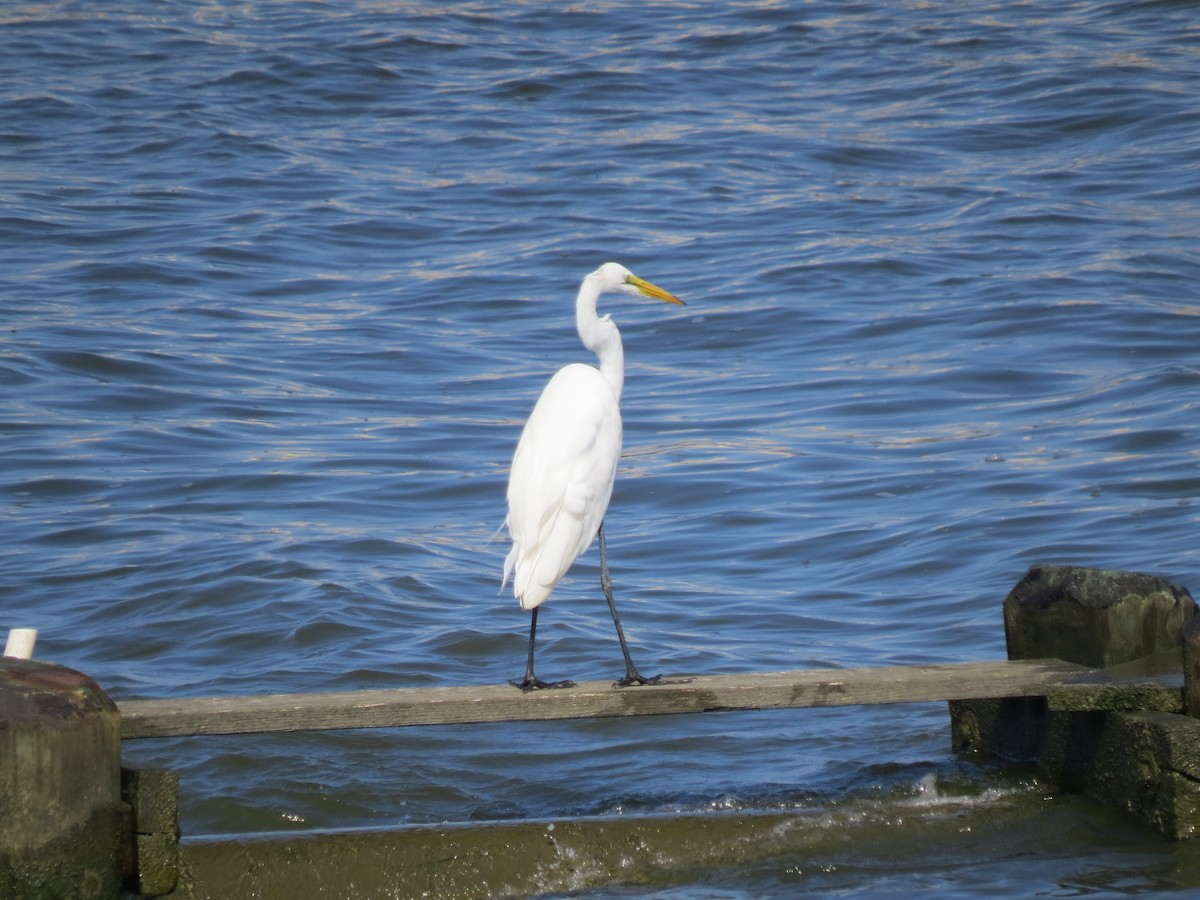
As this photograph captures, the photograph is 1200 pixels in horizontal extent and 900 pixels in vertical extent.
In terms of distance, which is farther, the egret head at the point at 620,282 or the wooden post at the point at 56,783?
the egret head at the point at 620,282

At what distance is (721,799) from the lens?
4441 mm

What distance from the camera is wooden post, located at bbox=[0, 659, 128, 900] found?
120 inches

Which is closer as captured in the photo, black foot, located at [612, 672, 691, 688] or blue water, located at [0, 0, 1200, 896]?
black foot, located at [612, 672, 691, 688]

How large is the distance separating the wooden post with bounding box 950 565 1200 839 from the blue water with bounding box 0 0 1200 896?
0.50 ft

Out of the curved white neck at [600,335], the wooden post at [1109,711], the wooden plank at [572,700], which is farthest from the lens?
the curved white neck at [600,335]

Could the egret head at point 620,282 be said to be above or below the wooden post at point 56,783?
above

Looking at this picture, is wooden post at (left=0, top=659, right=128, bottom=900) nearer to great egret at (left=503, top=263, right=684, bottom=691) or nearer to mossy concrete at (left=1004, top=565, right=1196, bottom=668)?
great egret at (left=503, top=263, right=684, bottom=691)

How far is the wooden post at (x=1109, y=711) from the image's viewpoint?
145 inches

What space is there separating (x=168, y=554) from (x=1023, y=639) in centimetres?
497

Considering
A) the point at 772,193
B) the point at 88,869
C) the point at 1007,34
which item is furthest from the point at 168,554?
the point at 1007,34

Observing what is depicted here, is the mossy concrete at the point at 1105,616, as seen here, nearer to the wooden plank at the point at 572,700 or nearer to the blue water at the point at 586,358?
the wooden plank at the point at 572,700

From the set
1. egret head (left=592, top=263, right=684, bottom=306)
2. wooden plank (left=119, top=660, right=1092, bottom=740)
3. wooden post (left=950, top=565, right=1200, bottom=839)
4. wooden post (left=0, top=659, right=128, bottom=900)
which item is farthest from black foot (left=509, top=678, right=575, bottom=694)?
egret head (left=592, top=263, right=684, bottom=306)

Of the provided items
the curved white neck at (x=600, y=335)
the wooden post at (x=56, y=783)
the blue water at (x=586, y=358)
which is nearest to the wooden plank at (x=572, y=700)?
the wooden post at (x=56, y=783)

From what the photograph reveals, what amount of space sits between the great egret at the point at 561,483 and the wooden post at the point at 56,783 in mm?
1436
